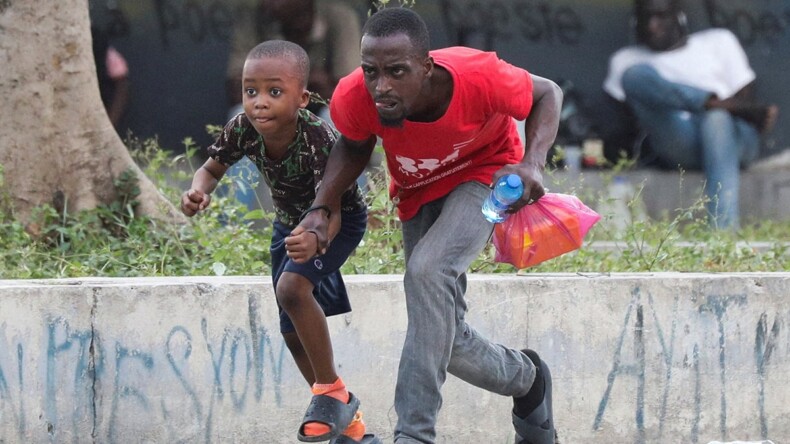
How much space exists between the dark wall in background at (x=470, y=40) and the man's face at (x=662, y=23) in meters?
0.19

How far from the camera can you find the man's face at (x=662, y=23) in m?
9.95

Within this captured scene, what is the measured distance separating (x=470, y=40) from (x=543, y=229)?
6.19 meters

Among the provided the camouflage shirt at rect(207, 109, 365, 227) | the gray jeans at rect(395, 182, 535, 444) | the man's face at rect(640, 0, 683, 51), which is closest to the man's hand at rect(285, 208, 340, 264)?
the camouflage shirt at rect(207, 109, 365, 227)

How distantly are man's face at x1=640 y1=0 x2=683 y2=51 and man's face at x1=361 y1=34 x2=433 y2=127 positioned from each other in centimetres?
677

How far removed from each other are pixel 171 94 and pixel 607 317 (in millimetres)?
5637

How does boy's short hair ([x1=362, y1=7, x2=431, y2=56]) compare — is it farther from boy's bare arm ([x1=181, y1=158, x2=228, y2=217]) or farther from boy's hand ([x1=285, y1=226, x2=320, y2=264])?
boy's bare arm ([x1=181, y1=158, x2=228, y2=217])

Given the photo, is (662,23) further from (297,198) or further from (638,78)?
(297,198)

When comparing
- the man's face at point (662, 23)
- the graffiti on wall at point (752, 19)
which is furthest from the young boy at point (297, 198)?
the graffiti on wall at point (752, 19)

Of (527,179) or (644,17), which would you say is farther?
(644,17)

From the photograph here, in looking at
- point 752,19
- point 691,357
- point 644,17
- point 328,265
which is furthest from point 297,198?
point 752,19

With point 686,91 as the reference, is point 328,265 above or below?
below

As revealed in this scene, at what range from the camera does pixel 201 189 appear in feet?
13.3

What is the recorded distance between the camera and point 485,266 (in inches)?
221

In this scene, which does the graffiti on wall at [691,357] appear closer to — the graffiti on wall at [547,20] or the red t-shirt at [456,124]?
the red t-shirt at [456,124]
